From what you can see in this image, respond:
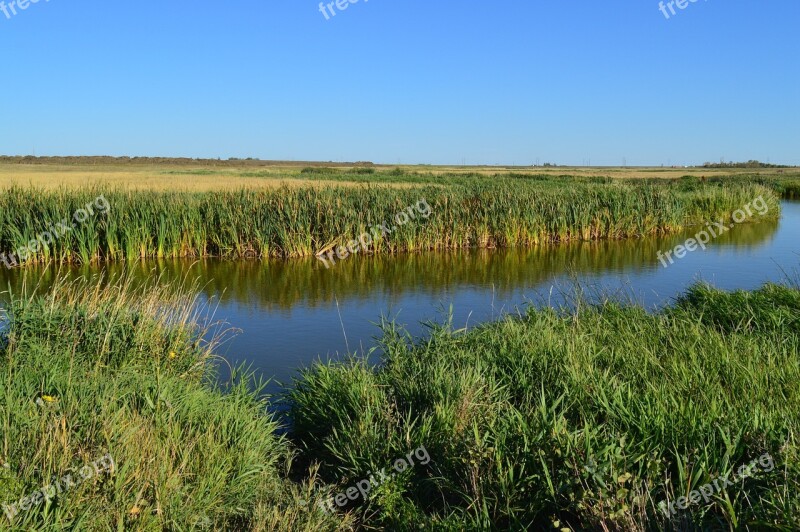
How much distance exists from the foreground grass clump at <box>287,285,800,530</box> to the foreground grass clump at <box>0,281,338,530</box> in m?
0.54

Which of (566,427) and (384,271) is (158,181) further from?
(566,427)

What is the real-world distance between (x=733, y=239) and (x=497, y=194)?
8.16 metres

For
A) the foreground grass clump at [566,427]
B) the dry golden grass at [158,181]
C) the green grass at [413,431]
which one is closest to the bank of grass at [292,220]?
the dry golden grass at [158,181]

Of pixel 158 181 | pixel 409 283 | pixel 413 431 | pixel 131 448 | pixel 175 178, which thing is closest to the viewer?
pixel 131 448

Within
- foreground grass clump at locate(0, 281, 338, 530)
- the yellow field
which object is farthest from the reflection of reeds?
foreground grass clump at locate(0, 281, 338, 530)

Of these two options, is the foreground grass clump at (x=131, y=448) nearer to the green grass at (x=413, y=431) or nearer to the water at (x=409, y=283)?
the green grass at (x=413, y=431)

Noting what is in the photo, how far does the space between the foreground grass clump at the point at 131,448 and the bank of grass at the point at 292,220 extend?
35.4 ft

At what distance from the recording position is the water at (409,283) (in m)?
9.03

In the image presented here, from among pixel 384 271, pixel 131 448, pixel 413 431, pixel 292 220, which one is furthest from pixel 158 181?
pixel 131 448

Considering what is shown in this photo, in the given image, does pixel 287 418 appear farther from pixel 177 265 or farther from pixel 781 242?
pixel 781 242

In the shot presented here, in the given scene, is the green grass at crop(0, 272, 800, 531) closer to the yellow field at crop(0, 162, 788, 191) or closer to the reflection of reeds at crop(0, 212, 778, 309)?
the reflection of reeds at crop(0, 212, 778, 309)

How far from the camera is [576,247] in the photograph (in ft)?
64.8

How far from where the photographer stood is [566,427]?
4.29m

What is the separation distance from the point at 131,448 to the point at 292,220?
13.6m
